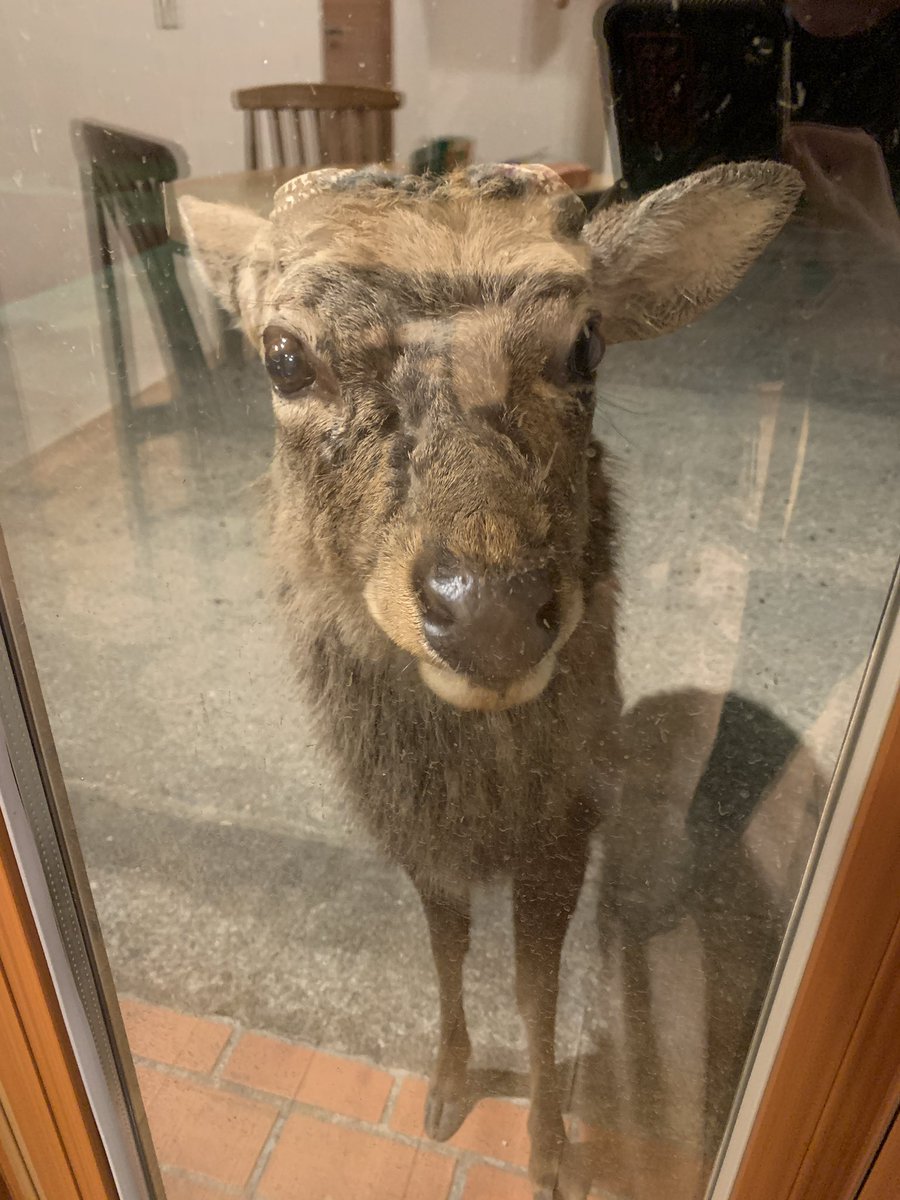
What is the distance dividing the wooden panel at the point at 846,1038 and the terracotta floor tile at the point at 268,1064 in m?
0.72

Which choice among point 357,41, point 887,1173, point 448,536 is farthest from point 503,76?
point 887,1173

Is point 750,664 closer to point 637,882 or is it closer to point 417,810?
point 637,882

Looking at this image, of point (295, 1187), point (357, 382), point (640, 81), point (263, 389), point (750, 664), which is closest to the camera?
point (640, 81)

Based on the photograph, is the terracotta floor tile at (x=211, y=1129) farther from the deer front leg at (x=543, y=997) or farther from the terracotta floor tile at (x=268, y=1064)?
the deer front leg at (x=543, y=997)

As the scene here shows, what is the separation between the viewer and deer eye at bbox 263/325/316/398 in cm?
76

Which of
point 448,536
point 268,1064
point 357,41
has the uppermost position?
point 357,41

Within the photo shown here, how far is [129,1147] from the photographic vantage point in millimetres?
1061

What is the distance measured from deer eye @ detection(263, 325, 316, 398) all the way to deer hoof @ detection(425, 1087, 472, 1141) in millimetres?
1046

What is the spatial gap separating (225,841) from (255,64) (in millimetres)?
999

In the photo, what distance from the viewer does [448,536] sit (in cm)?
70

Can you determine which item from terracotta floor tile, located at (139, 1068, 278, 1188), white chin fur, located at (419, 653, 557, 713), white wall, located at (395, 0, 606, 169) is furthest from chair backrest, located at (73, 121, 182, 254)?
terracotta floor tile, located at (139, 1068, 278, 1188)

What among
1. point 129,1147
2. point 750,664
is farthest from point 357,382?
point 129,1147

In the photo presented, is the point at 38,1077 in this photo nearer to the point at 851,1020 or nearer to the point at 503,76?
the point at 851,1020

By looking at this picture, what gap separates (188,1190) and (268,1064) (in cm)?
19
